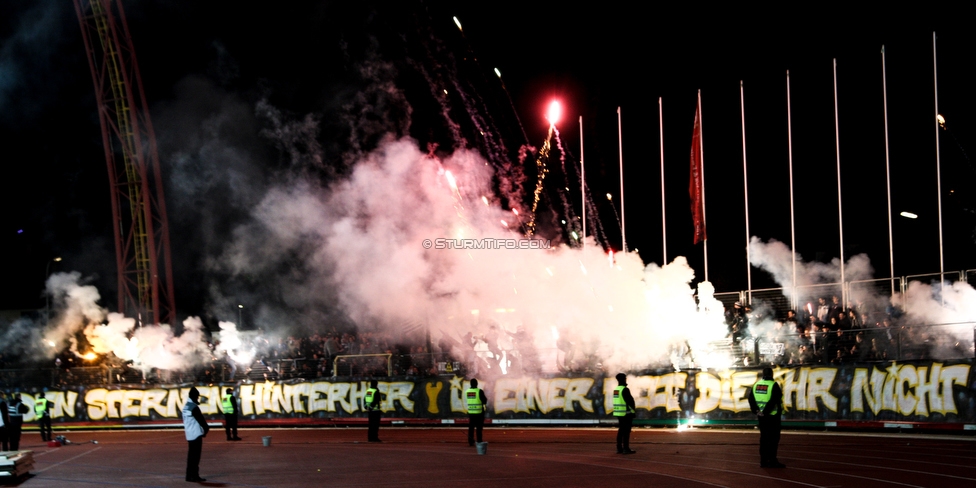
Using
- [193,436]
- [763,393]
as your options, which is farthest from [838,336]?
[193,436]

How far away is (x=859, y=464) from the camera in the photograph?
1408 centimetres

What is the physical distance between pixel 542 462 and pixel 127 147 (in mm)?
32632

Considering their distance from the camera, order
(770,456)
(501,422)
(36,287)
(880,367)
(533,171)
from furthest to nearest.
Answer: (36,287)
(533,171)
(501,422)
(880,367)
(770,456)

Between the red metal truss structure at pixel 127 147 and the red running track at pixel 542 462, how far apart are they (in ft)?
61.1

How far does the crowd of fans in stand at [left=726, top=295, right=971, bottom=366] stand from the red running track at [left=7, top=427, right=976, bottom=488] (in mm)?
1945

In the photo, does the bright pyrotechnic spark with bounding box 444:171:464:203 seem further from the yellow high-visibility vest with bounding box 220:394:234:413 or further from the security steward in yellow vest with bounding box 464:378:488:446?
the security steward in yellow vest with bounding box 464:378:488:446

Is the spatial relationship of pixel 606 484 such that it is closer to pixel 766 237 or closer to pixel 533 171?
pixel 533 171

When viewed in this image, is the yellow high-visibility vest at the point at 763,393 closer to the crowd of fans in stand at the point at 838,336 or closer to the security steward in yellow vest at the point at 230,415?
the crowd of fans in stand at the point at 838,336

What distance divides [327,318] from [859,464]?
27.5 m

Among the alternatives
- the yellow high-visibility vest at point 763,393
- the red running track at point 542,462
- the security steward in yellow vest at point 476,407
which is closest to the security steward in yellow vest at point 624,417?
the red running track at point 542,462

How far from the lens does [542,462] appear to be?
614 inches

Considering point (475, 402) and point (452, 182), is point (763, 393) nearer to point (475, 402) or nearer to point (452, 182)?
point (475, 402)

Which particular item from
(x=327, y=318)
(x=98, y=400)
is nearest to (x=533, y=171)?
(x=327, y=318)

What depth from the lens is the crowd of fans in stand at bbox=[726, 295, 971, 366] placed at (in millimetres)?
19016
